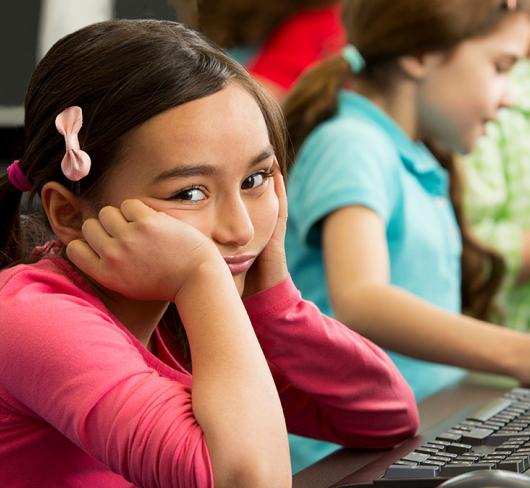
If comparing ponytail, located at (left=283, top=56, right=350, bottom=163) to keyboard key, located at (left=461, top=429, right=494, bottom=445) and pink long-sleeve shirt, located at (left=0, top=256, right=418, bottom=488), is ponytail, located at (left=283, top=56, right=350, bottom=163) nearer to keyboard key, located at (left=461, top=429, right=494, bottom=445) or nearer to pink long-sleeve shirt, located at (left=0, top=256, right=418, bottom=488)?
pink long-sleeve shirt, located at (left=0, top=256, right=418, bottom=488)

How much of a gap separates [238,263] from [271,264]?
10 cm

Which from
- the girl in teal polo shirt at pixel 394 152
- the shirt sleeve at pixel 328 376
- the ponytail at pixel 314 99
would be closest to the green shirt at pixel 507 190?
the girl in teal polo shirt at pixel 394 152

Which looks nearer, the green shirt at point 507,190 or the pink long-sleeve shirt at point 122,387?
the pink long-sleeve shirt at point 122,387

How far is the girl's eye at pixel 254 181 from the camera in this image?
36.5 inches

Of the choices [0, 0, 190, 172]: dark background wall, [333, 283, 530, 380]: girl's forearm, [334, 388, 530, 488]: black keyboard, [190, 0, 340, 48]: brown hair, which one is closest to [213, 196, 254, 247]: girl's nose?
[334, 388, 530, 488]: black keyboard

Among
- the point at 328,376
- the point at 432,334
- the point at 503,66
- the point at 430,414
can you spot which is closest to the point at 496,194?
the point at 503,66

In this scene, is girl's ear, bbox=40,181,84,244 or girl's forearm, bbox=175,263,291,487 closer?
girl's forearm, bbox=175,263,291,487

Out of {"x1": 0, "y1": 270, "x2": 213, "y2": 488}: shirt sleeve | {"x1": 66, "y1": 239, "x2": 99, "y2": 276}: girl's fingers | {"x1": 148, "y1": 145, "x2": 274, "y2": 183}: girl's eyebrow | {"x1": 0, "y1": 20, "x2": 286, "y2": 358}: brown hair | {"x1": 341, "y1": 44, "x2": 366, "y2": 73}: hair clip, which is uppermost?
{"x1": 0, "y1": 20, "x2": 286, "y2": 358}: brown hair

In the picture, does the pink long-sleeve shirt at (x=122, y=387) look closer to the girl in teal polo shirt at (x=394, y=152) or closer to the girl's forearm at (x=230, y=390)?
the girl's forearm at (x=230, y=390)

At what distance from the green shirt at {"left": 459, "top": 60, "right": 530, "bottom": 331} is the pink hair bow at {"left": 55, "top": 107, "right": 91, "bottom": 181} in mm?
1137

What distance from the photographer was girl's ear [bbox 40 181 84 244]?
927 millimetres

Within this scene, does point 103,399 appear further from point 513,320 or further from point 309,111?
point 513,320

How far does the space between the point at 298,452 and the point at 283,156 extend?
1.76ft

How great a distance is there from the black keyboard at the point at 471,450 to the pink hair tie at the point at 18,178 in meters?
0.36
